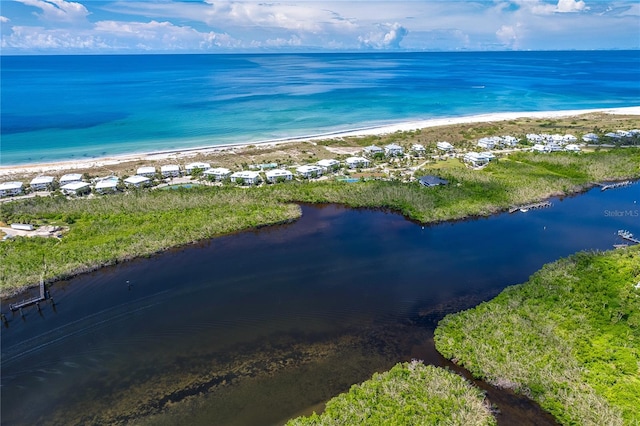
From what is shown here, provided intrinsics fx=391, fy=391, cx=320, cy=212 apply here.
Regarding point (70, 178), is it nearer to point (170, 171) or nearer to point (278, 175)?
point (170, 171)

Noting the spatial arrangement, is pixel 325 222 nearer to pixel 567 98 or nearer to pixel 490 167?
pixel 490 167

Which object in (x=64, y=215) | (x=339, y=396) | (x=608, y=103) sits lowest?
(x=339, y=396)

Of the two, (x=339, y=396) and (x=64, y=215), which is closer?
(x=339, y=396)

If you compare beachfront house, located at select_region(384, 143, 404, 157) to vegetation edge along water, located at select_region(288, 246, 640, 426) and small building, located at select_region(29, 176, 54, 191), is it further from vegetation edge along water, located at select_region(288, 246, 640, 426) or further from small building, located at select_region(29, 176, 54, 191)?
small building, located at select_region(29, 176, 54, 191)

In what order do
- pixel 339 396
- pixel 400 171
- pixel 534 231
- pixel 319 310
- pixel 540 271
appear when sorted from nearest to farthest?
pixel 339 396 < pixel 319 310 < pixel 540 271 < pixel 534 231 < pixel 400 171

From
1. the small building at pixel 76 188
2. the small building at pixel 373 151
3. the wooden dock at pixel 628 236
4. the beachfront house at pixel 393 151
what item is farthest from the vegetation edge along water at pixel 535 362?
the small building at pixel 76 188

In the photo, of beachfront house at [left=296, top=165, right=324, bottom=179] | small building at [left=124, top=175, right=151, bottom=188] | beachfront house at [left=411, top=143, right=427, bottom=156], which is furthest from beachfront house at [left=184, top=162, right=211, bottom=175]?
beachfront house at [left=411, top=143, right=427, bottom=156]

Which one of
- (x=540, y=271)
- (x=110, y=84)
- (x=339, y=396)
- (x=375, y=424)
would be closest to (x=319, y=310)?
(x=339, y=396)
